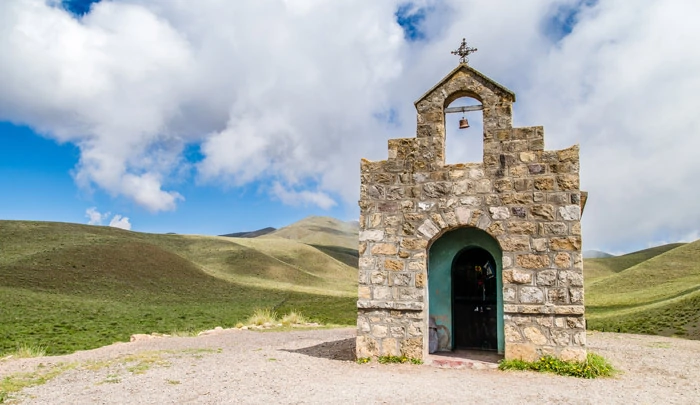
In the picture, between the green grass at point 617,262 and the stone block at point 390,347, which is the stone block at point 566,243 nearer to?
the stone block at point 390,347

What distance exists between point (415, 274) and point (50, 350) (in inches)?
502

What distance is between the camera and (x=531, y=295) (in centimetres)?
946

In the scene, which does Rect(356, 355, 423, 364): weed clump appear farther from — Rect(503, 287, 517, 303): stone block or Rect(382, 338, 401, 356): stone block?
Rect(503, 287, 517, 303): stone block

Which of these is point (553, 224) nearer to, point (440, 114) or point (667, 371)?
point (440, 114)

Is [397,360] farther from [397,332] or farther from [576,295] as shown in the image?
[576,295]

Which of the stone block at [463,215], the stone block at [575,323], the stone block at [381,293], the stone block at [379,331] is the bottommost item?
the stone block at [379,331]

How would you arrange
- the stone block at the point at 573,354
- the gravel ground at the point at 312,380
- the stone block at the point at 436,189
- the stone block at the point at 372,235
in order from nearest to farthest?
the gravel ground at the point at 312,380
the stone block at the point at 573,354
the stone block at the point at 436,189
the stone block at the point at 372,235

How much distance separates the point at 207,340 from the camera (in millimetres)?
14883

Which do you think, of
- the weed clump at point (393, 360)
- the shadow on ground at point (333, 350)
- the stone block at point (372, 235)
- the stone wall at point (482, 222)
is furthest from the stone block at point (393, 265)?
the shadow on ground at point (333, 350)

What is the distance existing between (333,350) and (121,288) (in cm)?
2943

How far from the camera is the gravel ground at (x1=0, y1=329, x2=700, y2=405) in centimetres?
735

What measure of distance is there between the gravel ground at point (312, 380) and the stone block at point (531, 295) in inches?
52.5

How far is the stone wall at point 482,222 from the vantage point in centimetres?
937

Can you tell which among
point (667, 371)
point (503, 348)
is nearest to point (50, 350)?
point (503, 348)
